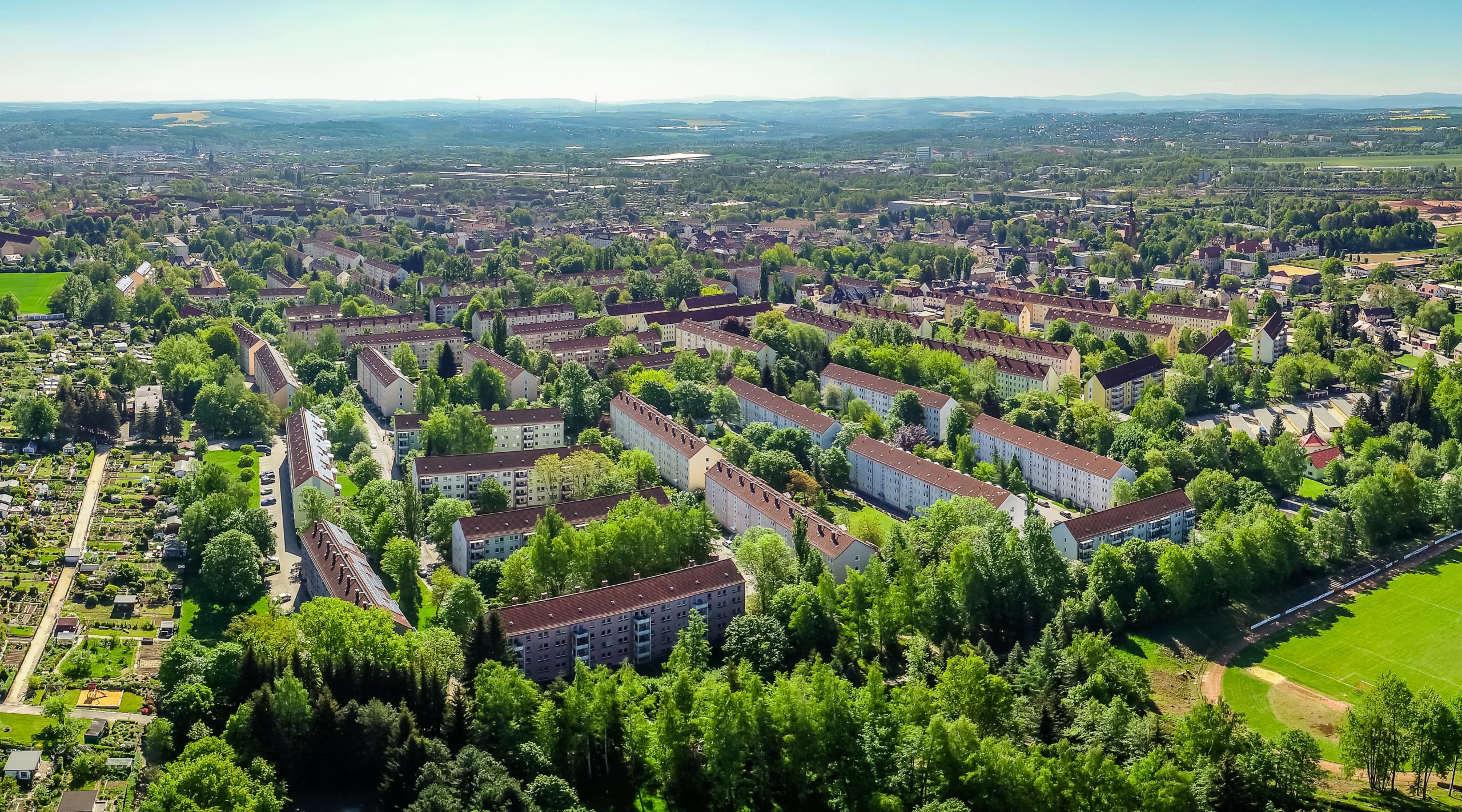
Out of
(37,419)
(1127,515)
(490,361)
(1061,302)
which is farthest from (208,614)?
(1061,302)

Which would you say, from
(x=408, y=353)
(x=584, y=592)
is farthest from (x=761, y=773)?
(x=408, y=353)

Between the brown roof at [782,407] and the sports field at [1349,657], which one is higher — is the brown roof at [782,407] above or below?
above

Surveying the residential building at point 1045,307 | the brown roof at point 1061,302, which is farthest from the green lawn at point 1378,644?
the brown roof at point 1061,302

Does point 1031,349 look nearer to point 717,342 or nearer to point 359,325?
point 717,342

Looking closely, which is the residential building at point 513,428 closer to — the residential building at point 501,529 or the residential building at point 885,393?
the residential building at point 501,529

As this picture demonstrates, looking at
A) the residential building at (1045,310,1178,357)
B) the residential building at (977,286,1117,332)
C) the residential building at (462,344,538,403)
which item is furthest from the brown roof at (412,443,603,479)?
the residential building at (977,286,1117,332)

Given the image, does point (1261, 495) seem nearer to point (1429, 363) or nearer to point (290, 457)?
point (1429, 363)

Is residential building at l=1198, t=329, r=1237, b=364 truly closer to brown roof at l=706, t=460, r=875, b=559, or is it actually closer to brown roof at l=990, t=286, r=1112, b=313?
brown roof at l=990, t=286, r=1112, b=313
